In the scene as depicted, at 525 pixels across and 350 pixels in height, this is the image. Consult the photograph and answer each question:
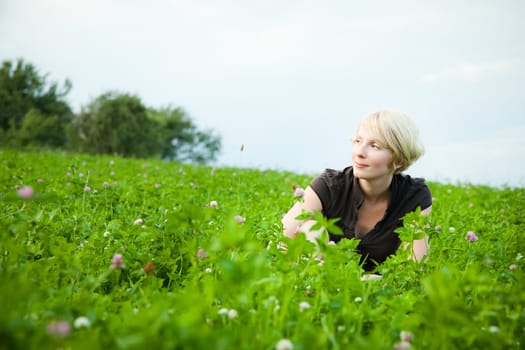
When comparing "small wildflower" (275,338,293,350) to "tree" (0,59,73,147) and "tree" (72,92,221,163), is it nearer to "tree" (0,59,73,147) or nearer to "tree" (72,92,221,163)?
"tree" (72,92,221,163)

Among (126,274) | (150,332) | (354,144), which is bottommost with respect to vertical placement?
(126,274)

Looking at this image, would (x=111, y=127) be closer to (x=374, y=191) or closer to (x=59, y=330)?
(x=374, y=191)

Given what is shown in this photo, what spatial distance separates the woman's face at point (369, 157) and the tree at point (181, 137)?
3403 centimetres

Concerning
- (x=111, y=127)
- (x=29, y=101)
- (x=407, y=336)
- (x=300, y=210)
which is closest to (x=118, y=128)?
(x=111, y=127)

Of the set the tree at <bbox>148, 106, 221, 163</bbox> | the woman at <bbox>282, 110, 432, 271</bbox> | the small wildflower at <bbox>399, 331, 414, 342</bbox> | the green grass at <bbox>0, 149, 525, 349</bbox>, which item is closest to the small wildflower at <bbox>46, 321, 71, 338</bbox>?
the green grass at <bbox>0, 149, 525, 349</bbox>

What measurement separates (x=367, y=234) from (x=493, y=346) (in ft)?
5.73

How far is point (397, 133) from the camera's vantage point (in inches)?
116

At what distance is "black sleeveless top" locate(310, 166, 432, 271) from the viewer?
3.13 m

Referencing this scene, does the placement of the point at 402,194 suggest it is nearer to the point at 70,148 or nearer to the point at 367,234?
the point at 367,234

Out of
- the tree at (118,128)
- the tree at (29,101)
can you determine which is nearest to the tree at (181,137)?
the tree at (118,128)

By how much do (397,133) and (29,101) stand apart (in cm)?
3462

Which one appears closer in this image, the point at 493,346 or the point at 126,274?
the point at 493,346

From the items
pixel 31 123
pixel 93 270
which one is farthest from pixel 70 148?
pixel 93 270

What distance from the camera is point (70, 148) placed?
2898 cm
